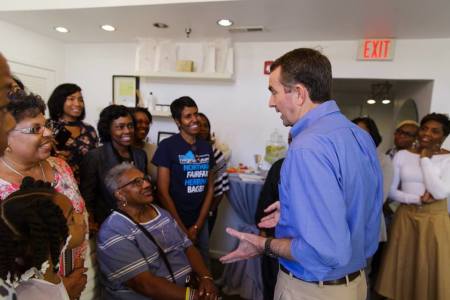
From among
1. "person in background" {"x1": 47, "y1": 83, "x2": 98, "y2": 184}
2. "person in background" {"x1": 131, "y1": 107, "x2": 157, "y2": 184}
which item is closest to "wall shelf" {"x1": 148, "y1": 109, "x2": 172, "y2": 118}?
"person in background" {"x1": 131, "y1": 107, "x2": 157, "y2": 184}

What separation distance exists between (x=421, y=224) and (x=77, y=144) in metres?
2.56

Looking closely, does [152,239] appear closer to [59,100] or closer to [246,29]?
[59,100]

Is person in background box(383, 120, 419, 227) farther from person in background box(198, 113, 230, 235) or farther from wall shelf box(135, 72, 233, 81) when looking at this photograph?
wall shelf box(135, 72, 233, 81)

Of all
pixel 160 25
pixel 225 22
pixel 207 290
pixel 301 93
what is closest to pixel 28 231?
pixel 301 93

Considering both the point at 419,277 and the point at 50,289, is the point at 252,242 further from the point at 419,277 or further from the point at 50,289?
the point at 419,277

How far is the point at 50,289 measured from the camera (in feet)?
2.47

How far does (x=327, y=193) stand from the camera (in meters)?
0.88

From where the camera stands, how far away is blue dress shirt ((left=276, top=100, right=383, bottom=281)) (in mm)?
882

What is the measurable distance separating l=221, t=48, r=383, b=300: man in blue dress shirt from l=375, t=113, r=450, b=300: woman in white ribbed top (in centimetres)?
129

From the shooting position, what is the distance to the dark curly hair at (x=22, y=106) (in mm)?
1196

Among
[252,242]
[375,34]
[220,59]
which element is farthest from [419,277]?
[220,59]

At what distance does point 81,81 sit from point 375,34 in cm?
347

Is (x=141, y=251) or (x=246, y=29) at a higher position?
(x=246, y=29)

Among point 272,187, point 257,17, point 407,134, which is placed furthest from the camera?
point 407,134
